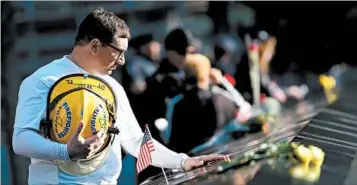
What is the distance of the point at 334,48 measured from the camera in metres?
5.88

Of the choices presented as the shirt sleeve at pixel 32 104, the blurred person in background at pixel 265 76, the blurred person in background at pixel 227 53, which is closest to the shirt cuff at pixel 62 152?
the shirt sleeve at pixel 32 104

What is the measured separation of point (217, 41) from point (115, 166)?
2870 millimetres

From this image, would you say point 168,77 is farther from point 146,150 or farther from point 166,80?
point 146,150

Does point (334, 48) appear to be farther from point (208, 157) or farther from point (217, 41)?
point (208, 157)

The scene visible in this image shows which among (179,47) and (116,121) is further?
(179,47)

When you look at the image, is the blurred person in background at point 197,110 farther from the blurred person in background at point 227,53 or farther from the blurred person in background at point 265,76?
the blurred person in background at point 265,76

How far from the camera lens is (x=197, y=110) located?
4.52 meters

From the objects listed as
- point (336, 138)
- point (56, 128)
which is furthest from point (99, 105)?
point (336, 138)

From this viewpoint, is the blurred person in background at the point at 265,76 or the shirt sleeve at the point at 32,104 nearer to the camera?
the shirt sleeve at the point at 32,104

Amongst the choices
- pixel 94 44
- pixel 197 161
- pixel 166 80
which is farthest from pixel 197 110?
pixel 94 44

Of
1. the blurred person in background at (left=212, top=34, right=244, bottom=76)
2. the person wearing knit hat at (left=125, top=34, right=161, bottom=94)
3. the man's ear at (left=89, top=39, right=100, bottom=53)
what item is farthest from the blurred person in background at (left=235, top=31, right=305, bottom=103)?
the man's ear at (left=89, top=39, right=100, bottom=53)

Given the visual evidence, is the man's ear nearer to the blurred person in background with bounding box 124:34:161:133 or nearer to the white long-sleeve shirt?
the white long-sleeve shirt

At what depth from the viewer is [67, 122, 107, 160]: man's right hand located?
6.57 feet

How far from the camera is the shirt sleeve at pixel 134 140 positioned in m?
2.41
